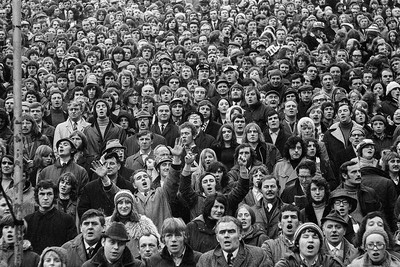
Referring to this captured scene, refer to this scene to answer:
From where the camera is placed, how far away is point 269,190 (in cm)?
1191

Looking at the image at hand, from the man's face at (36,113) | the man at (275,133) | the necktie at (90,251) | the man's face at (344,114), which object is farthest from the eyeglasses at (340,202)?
the man's face at (36,113)

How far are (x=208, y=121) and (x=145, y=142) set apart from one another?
185 cm

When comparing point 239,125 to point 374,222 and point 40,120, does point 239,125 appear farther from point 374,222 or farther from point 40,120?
point 374,222

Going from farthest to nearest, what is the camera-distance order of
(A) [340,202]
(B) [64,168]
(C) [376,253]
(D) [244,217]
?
1. (B) [64,168]
2. (A) [340,202]
3. (D) [244,217]
4. (C) [376,253]

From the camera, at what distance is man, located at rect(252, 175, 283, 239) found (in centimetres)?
1185

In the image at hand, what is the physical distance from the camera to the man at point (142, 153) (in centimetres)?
1410

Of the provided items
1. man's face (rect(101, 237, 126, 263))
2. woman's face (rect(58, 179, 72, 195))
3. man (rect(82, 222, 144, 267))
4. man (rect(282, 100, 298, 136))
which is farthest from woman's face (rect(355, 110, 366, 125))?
man's face (rect(101, 237, 126, 263))

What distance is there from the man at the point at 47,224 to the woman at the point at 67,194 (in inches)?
27.1

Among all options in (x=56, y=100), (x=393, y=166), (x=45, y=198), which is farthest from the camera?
(x=56, y=100)

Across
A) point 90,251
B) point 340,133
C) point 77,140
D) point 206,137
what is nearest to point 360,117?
point 340,133

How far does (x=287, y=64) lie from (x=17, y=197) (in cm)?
1166

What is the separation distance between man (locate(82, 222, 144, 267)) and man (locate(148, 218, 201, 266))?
10.8 inches

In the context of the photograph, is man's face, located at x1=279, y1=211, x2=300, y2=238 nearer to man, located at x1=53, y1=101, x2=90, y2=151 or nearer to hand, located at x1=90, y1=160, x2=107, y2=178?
hand, located at x1=90, y1=160, x2=107, y2=178

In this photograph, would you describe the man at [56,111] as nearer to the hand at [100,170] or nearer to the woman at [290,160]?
the hand at [100,170]
